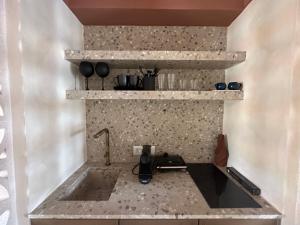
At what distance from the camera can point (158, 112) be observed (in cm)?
168

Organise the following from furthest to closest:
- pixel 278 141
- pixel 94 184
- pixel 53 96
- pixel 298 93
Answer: pixel 94 184, pixel 53 96, pixel 278 141, pixel 298 93

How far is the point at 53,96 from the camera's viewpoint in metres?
1.17

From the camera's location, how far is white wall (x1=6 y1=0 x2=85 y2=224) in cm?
90

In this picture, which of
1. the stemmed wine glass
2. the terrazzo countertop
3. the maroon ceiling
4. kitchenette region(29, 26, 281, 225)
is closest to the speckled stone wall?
kitchenette region(29, 26, 281, 225)

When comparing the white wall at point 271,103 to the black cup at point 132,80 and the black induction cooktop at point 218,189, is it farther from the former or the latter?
the black cup at point 132,80

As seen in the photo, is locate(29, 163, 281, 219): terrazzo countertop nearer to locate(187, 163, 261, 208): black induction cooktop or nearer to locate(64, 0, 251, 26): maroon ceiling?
A: locate(187, 163, 261, 208): black induction cooktop

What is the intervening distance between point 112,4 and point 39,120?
91cm

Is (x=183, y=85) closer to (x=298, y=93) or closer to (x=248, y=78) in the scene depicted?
(x=248, y=78)

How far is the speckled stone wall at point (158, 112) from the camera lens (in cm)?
164

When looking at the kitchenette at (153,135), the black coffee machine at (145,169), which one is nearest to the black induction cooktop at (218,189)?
the kitchenette at (153,135)

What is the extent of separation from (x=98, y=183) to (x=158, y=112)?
0.81 m

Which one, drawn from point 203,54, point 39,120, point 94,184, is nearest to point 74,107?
point 39,120

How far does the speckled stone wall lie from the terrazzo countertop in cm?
47

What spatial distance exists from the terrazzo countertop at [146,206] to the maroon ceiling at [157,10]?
1.24 metres
